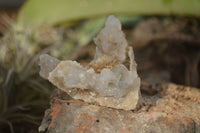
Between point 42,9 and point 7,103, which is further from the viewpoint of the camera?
point 42,9

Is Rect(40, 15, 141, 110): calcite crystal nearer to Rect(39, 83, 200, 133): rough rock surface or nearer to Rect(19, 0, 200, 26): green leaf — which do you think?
Answer: Rect(39, 83, 200, 133): rough rock surface

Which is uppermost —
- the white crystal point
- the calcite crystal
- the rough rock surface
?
the white crystal point

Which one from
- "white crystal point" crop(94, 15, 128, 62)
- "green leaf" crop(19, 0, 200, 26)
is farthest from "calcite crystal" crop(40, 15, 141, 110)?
"green leaf" crop(19, 0, 200, 26)

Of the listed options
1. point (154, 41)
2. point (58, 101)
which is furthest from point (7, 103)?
point (154, 41)

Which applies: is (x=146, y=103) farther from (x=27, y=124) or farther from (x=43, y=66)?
(x=27, y=124)

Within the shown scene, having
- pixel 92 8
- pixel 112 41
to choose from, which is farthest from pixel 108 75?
pixel 92 8

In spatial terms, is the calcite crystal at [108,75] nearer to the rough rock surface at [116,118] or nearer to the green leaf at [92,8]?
the rough rock surface at [116,118]
